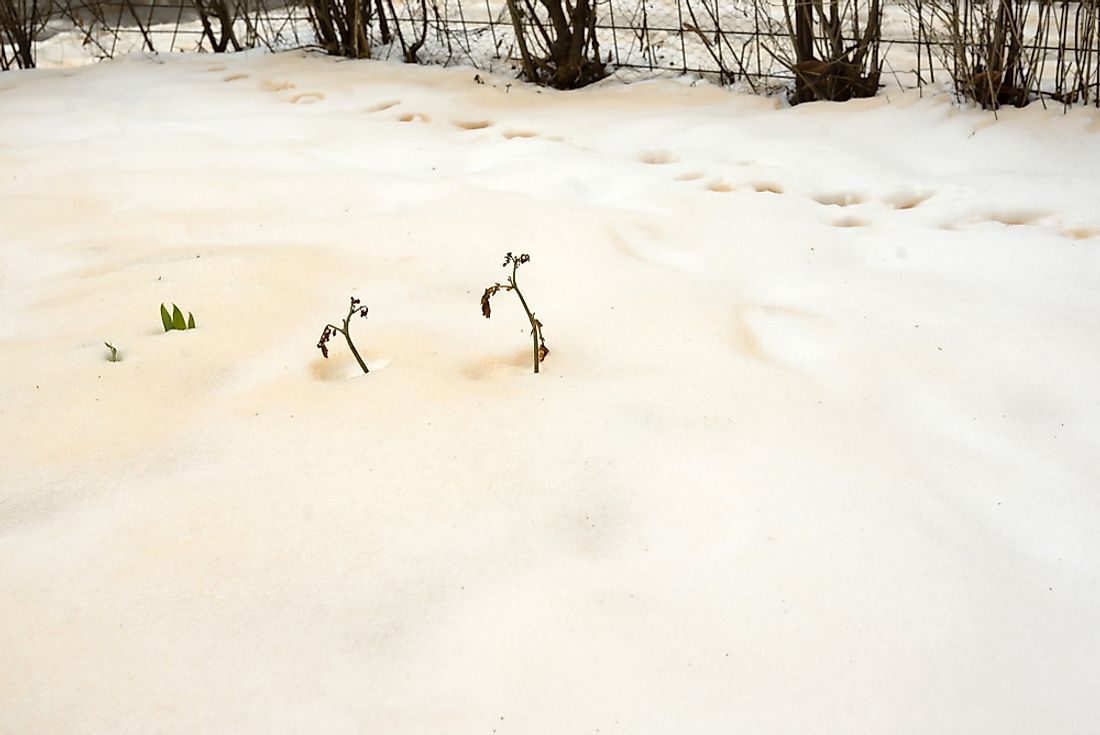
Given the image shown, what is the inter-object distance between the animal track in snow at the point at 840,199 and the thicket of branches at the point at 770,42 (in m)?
0.59

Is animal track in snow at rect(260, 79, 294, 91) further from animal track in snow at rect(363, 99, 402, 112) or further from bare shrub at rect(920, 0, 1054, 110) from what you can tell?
bare shrub at rect(920, 0, 1054, 110)

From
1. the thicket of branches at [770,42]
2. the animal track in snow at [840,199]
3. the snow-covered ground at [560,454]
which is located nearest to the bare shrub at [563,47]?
the thicket of branches at [770,42]

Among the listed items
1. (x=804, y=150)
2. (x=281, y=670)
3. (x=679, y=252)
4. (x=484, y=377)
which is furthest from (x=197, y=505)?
(x=804, y=150)

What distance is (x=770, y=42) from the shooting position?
3.51 metres

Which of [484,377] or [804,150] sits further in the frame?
[804,150]

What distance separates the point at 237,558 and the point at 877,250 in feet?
4.37

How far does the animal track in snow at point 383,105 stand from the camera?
3.14 metres

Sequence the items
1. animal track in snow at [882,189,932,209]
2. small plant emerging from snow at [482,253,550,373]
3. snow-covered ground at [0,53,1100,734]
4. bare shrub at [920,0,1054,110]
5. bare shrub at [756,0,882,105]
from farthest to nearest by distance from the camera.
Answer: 1. bare shrub at [756,0,882,105]
2. bare shrub at [920,0,1054,110]
3. animal track in snow at [882,189,932,209]
4. small plant emerging from snow at [482,253,550,373]
5. snow-covered ground at [0,53,1100,734]

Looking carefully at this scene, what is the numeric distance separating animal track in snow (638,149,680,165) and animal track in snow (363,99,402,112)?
0.93 m

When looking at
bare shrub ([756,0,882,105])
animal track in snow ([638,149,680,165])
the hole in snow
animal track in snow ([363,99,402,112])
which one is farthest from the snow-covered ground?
animal track in snow ([363,99,402,112])

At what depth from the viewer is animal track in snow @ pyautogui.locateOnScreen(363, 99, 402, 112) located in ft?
10.3

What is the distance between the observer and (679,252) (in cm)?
195

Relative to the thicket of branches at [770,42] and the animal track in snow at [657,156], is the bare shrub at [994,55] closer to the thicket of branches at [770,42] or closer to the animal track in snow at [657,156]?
the thicket of branches at [770,42]

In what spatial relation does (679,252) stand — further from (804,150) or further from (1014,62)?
(1014,62)
